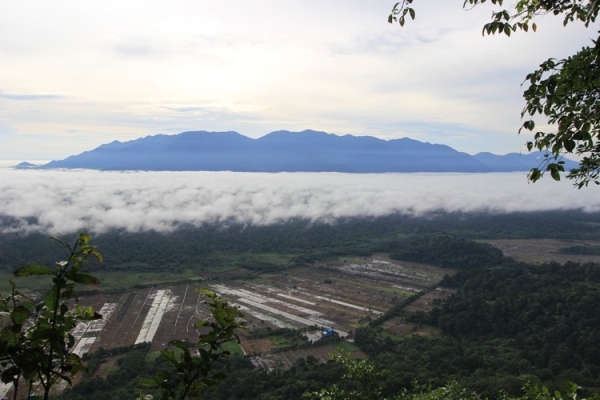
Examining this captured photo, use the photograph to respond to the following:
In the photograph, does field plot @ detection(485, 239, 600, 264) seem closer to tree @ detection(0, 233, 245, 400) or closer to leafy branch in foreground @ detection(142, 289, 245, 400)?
leafy branch in foreground @ detection(142, 289, 245, 400)

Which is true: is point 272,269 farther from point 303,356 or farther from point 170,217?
point 170,217

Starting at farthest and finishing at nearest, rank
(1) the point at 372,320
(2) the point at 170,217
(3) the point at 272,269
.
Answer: (2) the point at 170,217
(3) the point at 272,269
(1) the point at 372,320

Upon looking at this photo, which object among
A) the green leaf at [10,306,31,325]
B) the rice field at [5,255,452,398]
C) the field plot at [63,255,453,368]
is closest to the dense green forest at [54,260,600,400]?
the rice field at [5,255,452,398]

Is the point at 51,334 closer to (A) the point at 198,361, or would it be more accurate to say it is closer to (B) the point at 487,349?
(A) the point at 198,361

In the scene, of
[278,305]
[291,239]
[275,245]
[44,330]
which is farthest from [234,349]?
[291,239]

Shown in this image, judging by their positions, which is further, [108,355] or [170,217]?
[170,217]

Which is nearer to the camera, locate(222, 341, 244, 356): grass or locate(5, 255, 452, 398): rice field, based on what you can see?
locate(222, 341, 244, 356): grass

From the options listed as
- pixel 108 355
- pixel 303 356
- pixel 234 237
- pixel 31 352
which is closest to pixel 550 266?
pixel 303 356

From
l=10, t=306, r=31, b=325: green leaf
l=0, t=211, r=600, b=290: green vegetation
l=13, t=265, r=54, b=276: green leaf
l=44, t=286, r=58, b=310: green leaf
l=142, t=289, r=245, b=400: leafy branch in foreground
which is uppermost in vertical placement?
l=13, t=265, r=54, b=276: green leaf
